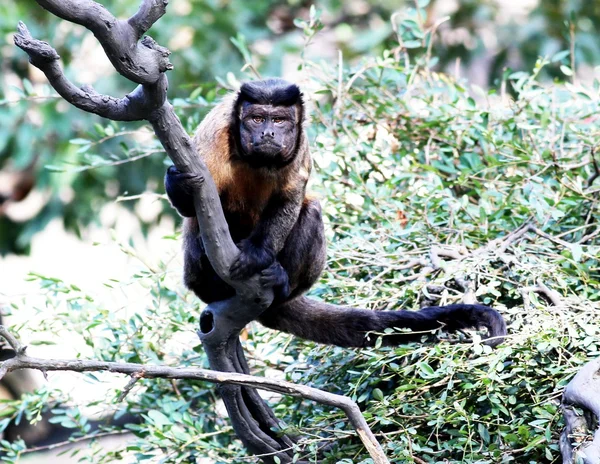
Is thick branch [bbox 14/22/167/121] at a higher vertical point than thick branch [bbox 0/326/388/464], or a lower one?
higher

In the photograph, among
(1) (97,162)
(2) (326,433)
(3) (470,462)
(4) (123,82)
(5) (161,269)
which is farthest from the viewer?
(4) (123,82)

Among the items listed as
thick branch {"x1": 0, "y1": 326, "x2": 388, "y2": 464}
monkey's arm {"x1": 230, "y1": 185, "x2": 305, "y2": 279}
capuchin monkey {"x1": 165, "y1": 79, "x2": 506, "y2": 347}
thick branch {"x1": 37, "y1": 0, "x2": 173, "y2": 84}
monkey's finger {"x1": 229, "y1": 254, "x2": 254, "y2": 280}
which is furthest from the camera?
capuchin monkey {"x1": 165, "y1": 79, "x2": 506, "y2": 347}

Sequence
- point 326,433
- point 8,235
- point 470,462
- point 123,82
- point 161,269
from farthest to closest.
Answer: point 8,235 < point 123,82 < point 161,269 < point 326,433 < point 470,462

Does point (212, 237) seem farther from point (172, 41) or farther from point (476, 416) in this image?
point (172, 41)

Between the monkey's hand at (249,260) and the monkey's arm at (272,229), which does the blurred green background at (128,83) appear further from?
the monkey's hand at (249,260)

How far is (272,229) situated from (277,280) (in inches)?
8.9

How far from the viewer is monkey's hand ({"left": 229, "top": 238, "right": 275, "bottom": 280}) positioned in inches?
127

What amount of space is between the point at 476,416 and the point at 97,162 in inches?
100

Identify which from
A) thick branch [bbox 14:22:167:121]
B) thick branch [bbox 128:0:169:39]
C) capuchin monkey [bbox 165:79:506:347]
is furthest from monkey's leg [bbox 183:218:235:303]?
thick branch [bbox 128:0:169:39]

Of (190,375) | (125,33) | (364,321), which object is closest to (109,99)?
(125,33)

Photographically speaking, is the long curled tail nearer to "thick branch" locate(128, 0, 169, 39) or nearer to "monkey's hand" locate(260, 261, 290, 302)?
"monkey's hand" locate(260, 261, 290, 302)

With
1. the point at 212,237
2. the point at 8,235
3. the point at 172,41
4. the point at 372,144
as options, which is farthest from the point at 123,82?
the point at 212,237

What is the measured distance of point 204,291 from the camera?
3816 millimetres

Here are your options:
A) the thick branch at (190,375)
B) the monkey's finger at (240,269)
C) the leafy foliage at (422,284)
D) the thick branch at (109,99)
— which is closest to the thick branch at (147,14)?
the thick branch at (109,99)
